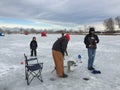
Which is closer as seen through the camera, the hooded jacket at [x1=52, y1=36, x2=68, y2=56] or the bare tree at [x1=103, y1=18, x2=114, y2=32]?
the hooded jacket at [x1=52, y1=36, x2=68, y2=56]

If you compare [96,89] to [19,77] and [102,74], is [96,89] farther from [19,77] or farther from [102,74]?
[19,77]

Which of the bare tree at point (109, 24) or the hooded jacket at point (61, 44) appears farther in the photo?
the bare tree at point (109, 24)

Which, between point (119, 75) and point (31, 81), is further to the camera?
point (119, 75)

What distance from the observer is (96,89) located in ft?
15.9

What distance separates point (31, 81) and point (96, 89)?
7.15 ft

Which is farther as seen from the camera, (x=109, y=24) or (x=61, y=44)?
(x=109, y=24)

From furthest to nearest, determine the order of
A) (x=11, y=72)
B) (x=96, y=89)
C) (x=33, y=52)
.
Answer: (x=33, y=52), (x=11, y=72), (x=96, y=89)

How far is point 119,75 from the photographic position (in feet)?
20.3

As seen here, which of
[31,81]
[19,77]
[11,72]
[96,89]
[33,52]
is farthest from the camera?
[33,52]

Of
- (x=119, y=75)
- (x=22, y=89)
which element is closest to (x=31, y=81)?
(x=22, y=89)

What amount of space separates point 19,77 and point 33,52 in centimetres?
595

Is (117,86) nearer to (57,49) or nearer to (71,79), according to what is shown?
(71,79)

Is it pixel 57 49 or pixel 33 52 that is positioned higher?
pixel 57 49

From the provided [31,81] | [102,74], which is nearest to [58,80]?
[31,81]
